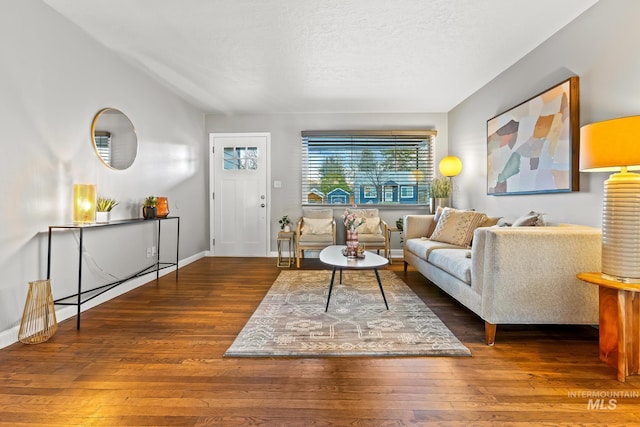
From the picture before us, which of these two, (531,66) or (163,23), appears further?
(531,66)

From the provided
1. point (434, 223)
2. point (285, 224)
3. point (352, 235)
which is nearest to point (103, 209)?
point (352, 235)

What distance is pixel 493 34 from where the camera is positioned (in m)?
2.65

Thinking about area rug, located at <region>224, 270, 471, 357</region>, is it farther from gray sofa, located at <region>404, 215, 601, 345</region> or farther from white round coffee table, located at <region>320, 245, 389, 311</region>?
gray sofa, located at <region>404, 215, 601, 345</region>

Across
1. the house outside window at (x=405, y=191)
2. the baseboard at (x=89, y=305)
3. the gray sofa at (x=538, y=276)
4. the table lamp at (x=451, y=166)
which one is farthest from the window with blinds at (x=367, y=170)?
the gray sofa at (x=538, y=276)

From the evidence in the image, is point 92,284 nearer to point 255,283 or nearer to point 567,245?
point 255,283

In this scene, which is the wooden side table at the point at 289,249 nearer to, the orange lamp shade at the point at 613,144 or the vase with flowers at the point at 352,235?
the vase with flowers at the point at 352,235

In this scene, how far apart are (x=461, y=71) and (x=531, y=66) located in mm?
668

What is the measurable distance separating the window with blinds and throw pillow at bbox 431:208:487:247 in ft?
5.04

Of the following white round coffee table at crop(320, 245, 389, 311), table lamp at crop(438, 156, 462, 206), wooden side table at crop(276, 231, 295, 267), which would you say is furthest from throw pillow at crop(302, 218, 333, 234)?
table lamp at crop(438, 156, 462, 206)

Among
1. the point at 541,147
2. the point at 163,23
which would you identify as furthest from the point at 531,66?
the point at 163,23

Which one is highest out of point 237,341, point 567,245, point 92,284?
point 567,245

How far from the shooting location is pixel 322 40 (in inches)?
108

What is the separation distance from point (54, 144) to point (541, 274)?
3566 mm

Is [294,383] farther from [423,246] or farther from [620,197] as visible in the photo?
[423,246]
